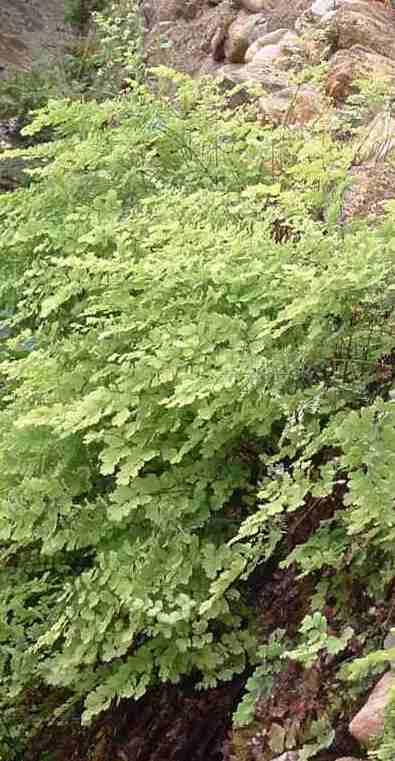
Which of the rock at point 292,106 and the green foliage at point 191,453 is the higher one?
the rock at point 292,106

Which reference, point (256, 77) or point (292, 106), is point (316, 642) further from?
point (256, 77)

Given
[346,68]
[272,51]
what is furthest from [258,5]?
[346,68]

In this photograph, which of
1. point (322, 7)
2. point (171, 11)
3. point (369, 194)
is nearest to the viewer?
point (369, 194)

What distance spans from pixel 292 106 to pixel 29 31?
8319 mm

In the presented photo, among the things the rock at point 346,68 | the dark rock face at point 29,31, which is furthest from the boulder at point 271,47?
the dark rock face at point 29,31

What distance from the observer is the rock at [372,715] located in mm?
1688

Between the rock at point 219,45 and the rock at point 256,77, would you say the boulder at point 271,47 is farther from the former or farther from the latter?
the rock at point 219,45

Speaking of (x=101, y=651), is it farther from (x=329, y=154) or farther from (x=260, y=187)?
(x=329, y=154)

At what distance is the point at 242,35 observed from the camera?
7.84 metres

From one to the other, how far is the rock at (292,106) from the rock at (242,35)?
231cm

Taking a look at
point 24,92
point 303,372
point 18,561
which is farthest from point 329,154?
point 24,92

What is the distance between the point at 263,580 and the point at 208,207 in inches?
52.7

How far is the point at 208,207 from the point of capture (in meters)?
3.10

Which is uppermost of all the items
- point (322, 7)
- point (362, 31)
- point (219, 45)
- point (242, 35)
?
point (322, 7)
